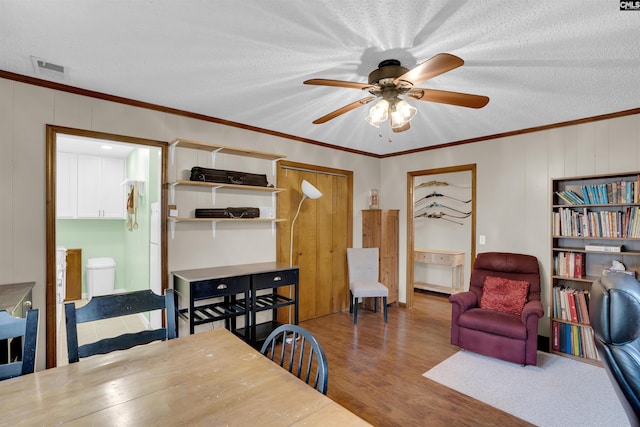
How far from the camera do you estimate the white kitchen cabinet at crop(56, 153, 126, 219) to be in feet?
16.5

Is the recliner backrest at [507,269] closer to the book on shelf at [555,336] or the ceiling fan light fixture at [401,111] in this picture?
the book on shelf at [555,336]

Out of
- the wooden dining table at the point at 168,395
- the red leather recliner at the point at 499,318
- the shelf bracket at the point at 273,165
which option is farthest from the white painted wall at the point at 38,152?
the red leather recliner at the point at 499,318

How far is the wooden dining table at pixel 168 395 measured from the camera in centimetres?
103

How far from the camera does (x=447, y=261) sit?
5359 mm

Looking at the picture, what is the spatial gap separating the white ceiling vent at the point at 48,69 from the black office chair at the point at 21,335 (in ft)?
5.64

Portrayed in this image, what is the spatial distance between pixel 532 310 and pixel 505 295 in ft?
1.44

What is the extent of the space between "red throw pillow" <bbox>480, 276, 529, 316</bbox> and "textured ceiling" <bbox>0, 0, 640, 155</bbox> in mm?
1779

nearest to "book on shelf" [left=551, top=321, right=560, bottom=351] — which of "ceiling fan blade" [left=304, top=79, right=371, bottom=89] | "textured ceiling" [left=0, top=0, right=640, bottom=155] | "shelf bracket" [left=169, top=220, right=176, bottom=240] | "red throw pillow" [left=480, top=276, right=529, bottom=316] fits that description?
"red throw pillow" [left=480, top=276, right=529, bottom=316]

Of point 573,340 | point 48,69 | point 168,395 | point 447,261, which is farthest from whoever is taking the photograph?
point 447,261

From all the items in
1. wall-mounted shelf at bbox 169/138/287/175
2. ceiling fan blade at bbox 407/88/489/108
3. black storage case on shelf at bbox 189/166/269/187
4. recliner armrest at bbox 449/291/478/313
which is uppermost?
ceiling fan blade at bbox 407/88/489/108

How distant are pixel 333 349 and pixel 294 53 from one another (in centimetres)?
277

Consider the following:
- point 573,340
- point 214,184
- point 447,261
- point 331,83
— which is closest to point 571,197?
point 573,340

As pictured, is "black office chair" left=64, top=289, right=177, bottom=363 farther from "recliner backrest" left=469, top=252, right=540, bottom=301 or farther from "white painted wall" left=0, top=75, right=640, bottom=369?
"recliner backrest" left=469, top=252, right=540, bottom=301

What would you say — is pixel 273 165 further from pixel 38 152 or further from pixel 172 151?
pixel 38 152
